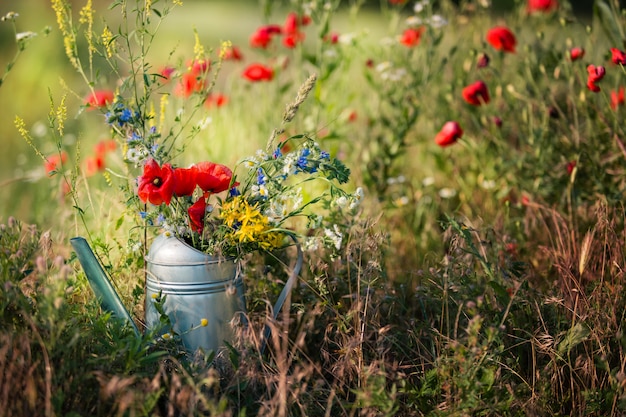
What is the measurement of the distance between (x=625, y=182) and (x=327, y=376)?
4.55 feet

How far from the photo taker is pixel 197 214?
1700 millimetres

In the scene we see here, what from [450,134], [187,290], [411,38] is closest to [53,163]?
[187,290]

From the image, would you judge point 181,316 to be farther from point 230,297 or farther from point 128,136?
point 128,136

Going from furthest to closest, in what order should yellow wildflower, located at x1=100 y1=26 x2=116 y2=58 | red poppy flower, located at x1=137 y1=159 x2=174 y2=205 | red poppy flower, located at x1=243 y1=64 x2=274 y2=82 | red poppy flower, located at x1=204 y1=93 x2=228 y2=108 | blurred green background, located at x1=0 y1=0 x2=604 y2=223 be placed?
red poppy flower, located at x1=204 y1=93 x2=228 y2=108
blurred green background, located at x1=0 y1=0 x2=604 y2=223
red poppy flower, located at x1=243 y1=64 x2=274 y2=82
yellow wildflower, located at x1=100 y1=26 x2=116 y2=58
red poppy flower, located at x1=137 y1=159 x2=174 y2=205

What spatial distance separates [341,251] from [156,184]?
2.15 feet

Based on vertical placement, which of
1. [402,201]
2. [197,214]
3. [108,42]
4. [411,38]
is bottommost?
[402,201]

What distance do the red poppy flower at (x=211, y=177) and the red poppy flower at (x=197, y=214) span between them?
1.6 inches

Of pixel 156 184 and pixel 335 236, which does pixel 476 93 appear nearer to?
pixel 335 236

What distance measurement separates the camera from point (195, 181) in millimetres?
1662

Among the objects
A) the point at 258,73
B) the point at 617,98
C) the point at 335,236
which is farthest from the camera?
the point at 258,73

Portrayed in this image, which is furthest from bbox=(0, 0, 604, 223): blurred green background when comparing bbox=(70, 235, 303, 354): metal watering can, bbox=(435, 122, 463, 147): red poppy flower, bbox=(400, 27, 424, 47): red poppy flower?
bbox=(435, 122, 463, 147): red poppy flower

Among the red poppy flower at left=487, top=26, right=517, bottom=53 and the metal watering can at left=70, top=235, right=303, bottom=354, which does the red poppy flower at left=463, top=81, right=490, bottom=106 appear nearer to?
the red poppy flower at left=487, top=26, right=517, bottom=53

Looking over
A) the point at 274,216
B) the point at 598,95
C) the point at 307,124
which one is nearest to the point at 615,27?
the point at 598,95

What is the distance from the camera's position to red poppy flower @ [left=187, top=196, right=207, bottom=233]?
1.69m
